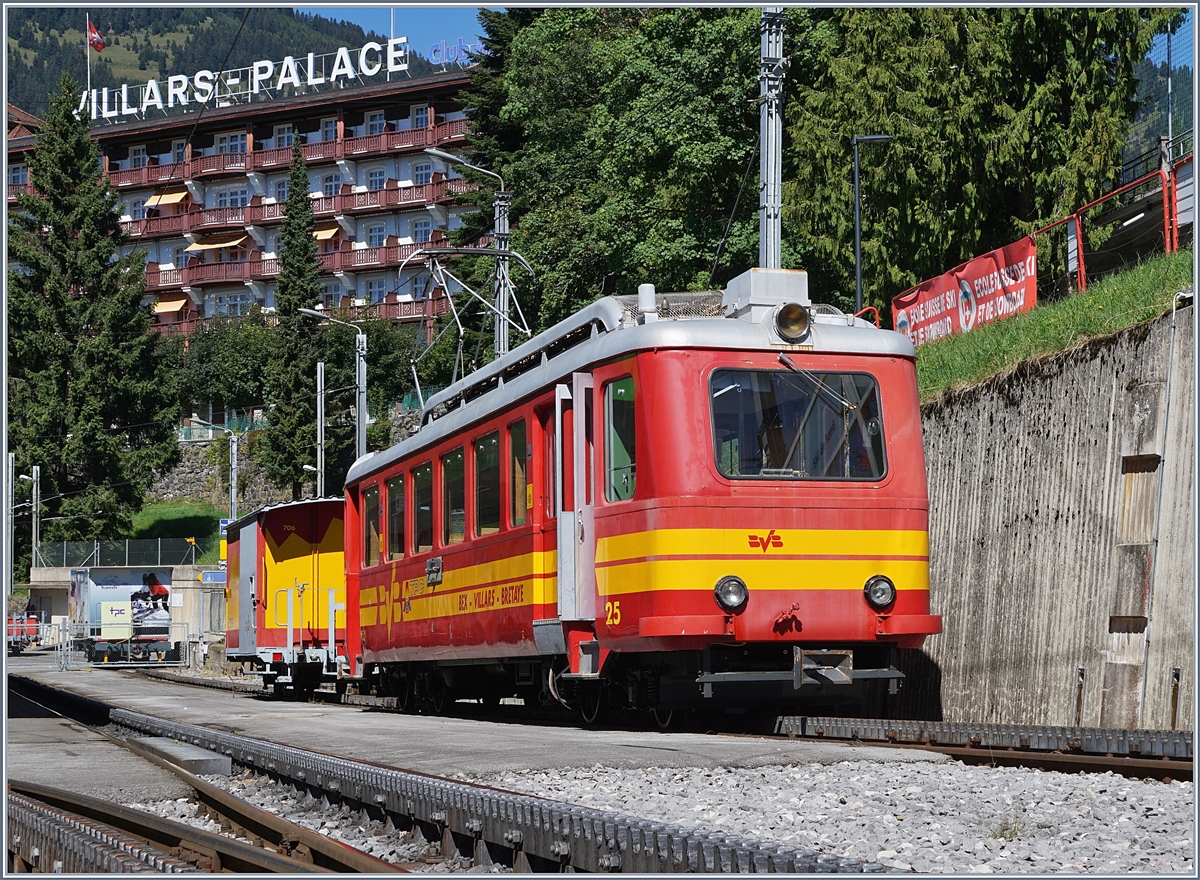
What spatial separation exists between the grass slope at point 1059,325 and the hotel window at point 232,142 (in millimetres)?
84529

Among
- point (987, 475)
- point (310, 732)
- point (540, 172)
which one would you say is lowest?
point (310, 732)

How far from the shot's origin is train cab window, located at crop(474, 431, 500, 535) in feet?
51.1

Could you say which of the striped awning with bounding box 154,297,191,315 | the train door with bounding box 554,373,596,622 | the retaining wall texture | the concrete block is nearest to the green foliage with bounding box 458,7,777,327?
the retaining wall texture

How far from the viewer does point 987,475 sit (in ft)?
54.7

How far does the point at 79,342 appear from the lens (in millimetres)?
79688

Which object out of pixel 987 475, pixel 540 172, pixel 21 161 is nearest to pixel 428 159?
pixel 21 161

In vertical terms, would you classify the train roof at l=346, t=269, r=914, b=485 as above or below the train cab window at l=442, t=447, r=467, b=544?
above

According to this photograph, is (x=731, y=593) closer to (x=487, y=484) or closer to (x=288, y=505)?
(x=487, y=484)

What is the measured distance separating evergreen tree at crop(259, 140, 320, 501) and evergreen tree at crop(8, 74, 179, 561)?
22.8 feet

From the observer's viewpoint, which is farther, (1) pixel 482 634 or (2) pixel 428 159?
(2) pixel 428 159

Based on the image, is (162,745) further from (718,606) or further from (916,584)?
(916,584)

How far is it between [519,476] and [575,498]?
135 centimetres

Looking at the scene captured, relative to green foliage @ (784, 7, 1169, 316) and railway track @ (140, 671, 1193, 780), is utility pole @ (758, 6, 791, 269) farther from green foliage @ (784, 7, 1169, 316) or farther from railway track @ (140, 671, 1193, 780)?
green foliage @ (784, 7, 1169, 316)

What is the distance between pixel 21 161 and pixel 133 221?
496 inches
